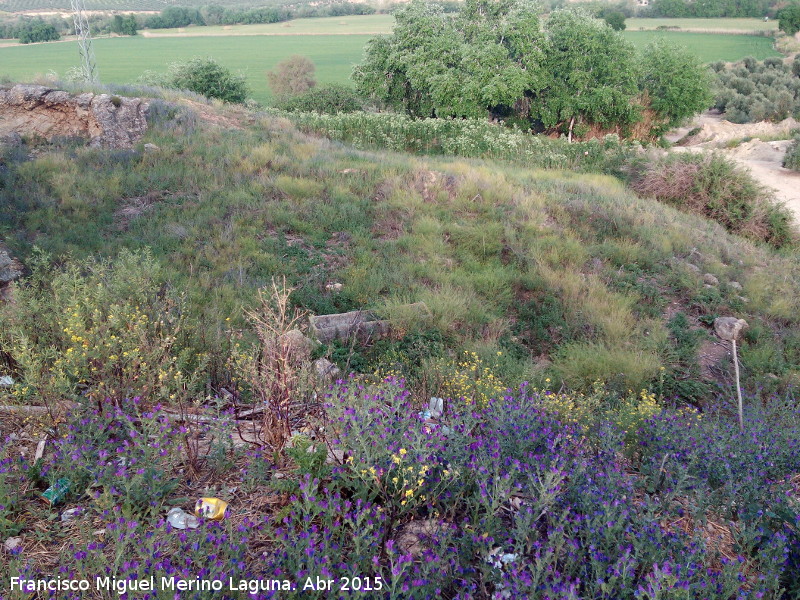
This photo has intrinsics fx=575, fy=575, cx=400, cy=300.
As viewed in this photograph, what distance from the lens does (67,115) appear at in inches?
471

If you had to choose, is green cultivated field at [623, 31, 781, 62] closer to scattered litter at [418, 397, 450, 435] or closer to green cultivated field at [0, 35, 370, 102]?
green cultivated field at [0, 35, 370, 102]

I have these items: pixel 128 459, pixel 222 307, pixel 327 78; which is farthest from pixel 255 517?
pixel 327 78

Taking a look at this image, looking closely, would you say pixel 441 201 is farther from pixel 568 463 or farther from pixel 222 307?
pixel 568 463

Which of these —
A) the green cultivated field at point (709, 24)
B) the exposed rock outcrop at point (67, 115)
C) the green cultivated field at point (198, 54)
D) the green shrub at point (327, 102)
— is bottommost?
the green shrub at point (327, 102)

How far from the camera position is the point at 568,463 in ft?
9.52

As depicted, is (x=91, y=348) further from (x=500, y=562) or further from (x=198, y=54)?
(x=198, y=54)

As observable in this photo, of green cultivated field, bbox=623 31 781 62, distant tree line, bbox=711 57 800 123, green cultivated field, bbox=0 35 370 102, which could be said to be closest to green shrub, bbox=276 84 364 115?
green cultivated field, bbox=0 35 370 102

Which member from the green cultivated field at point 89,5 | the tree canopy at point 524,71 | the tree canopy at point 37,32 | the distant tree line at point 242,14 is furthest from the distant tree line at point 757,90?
the distant tree line at point 242,14

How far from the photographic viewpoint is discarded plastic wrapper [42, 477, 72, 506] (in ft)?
8.96

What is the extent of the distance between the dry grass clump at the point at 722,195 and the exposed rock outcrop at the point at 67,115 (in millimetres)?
11316

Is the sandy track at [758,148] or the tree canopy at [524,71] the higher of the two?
the tree canopy at [524,71]

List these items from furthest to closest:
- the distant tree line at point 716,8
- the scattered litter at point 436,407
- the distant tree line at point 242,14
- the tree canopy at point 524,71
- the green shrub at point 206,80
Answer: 1. the distant tree line at point 242,14
2. the distant tree line at point 716,8
3. the green shrub at point 206,80
4. the tree canopy at point 524,71
5. the scattered litter at point 436,407

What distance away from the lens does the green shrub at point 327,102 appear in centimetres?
2328

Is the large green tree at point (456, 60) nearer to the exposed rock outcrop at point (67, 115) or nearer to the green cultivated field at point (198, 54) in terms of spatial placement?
the exposed rock outcrop at point (67, 115)
